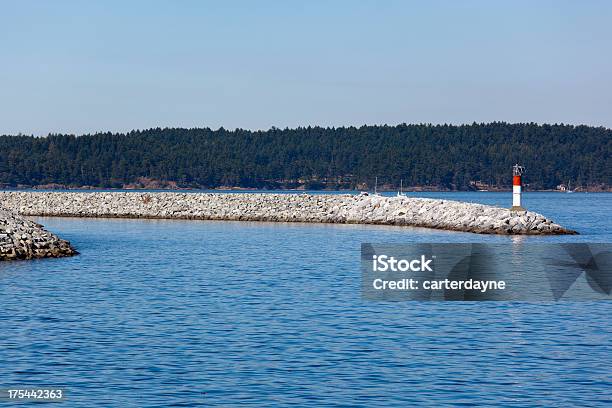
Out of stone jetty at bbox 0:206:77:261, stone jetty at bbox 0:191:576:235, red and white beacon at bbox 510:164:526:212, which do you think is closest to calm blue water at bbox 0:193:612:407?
stone jetty at bbox 0:206:77:261

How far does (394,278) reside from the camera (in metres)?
34.0

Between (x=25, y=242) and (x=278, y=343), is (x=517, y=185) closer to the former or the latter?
(x=25, y=242)

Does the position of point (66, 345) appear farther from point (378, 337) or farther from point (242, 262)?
point (242, 262)

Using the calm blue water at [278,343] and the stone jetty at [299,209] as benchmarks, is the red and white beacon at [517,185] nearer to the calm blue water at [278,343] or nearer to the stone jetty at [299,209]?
the stone jetty at [299,209]

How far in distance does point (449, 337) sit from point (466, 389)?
15.7ft

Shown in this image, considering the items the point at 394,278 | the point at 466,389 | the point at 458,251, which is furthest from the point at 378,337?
the point at 458,251

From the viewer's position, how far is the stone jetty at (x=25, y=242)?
37.2 metres

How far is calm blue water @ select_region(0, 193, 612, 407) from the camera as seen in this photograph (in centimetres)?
1527

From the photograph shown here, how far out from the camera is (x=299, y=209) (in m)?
76.8

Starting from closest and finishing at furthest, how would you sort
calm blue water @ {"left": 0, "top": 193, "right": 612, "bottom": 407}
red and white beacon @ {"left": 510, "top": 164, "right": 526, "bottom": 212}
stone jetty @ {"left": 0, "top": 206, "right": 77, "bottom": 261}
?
calm blue water @ {"left": 0, "top": 193, "right": 612, "bottom": 407}, stone jetty @ {"left": 0, "top": 206, "right": 77, "bottom": 261}, red and white beacon @ {"left": 510, "top": 164, "right": 526, "bottom": 212}

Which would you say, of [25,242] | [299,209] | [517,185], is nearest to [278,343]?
[25,242]

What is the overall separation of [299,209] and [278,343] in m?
57.5

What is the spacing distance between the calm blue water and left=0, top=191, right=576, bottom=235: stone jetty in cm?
2722

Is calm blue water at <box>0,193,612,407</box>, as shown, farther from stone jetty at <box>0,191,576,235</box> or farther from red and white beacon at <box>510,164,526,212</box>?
red and white beacon at <box>510,164,526,212</box>
